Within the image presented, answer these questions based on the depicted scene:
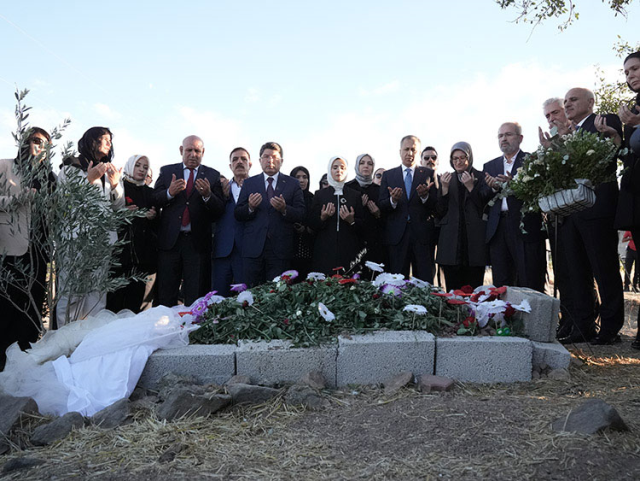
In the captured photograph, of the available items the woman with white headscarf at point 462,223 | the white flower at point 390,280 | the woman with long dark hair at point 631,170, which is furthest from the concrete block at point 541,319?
the woman with white headscarf at point 462,223

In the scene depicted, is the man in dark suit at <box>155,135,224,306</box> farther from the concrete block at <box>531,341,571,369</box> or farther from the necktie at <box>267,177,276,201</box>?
the concrete block at <box>531,341,571,369</box>

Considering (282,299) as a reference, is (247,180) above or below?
above

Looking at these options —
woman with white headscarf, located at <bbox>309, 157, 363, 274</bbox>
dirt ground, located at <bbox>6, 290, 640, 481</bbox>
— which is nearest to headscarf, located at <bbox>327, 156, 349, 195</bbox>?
woman with white headscarf, located at <bbox>309, 157, 363, 274</bbox>

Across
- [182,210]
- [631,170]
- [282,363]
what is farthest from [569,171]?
[182,210]

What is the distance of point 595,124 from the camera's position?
4961 millimetres

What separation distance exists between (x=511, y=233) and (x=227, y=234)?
334cm

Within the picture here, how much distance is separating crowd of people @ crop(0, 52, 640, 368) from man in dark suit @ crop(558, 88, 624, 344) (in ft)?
0.05

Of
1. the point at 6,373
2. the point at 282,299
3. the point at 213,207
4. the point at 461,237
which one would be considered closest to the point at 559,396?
the point at 282,299

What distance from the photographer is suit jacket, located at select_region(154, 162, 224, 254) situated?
6086 millimetres

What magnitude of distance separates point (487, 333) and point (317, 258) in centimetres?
287

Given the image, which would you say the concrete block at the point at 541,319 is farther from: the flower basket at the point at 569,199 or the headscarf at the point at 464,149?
the headscarf at the point at 464,149

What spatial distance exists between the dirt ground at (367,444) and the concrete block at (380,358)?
211mm

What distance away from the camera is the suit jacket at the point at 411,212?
640 centimetres

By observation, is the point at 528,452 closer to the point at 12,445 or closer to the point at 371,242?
the point at 12,445
